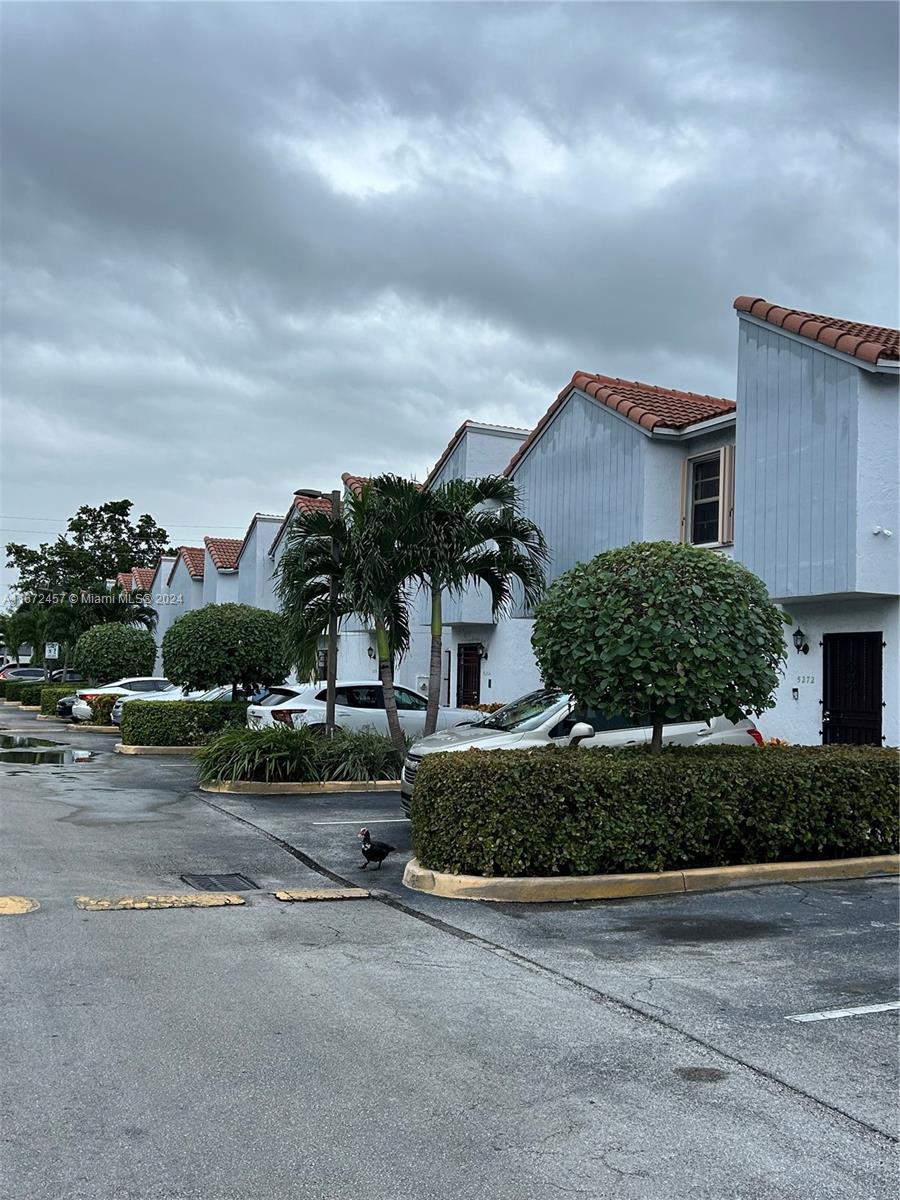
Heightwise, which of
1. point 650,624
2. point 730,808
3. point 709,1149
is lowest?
point 709,1149

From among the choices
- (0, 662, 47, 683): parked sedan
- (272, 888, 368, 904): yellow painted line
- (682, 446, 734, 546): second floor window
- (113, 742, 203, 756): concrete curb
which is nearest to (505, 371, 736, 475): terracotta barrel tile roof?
(682, 446, 734, 546): second floor window

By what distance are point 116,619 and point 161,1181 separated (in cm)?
4326

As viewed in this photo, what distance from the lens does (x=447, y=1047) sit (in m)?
5.27

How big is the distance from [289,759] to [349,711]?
362 centimetres

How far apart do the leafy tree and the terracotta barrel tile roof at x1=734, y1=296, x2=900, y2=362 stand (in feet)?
139

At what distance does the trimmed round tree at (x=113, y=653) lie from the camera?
3409 cm

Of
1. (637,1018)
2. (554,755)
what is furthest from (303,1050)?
(554,755)

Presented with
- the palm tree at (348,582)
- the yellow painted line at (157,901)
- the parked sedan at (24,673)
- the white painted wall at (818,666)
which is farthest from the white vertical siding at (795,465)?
the parked sedan at (24,673)

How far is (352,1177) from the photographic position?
389 cm

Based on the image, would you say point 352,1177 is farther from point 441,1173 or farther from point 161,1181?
point 161,1181

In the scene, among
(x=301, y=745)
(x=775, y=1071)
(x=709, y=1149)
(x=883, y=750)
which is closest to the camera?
(x=709, y=1149)

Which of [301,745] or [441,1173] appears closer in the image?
[441,1173]

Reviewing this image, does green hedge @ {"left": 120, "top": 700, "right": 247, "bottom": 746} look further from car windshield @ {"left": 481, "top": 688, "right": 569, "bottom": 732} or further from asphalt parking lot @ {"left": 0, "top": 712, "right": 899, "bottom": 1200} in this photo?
asphalt parking lot @ {"left": 0, "top": 712, "right": 899, "bottom": 1200}

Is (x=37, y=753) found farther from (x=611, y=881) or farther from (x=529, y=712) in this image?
(x=611, y=881)
